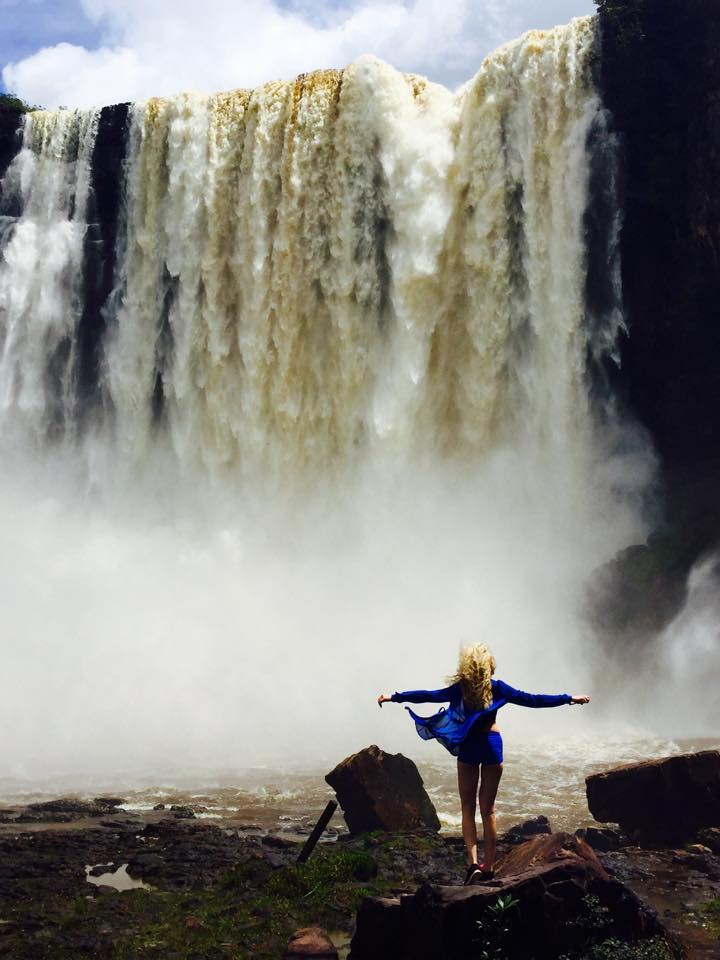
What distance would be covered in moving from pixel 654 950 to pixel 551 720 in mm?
14785

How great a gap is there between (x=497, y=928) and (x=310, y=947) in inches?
72.6

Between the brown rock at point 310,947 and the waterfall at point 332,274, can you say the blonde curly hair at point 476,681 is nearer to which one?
the brown rock at point 310,947

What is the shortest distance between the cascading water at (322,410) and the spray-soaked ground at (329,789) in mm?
3669

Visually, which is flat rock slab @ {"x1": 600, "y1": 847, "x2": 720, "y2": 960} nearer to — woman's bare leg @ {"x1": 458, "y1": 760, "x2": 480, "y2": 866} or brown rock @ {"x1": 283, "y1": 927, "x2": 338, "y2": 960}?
woman's bare leg @ {"x1": 458, "y1": 760, "x2": 480, "y2": 866}

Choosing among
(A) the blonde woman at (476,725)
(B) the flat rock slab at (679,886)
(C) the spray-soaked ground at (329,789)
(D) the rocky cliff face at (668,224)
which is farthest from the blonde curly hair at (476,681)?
(D) the rocky cliff face at (668,224)

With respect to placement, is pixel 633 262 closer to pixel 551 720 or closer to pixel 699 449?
pixel 699 449

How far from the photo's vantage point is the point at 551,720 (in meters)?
20.9

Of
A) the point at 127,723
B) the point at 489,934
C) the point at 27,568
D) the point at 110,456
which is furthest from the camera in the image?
the point at 110,456

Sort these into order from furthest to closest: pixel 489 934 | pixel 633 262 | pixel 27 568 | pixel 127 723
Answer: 1. pixel 27 568
2. pixel 633 262
3. pixel 127 723
4. pixel 489 934

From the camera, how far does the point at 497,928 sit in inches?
242

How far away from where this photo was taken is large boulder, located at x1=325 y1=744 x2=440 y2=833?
464 inches

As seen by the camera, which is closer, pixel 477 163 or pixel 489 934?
pixel 489 934

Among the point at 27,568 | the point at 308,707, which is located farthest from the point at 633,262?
the point at 27,568

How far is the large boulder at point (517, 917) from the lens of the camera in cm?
617
